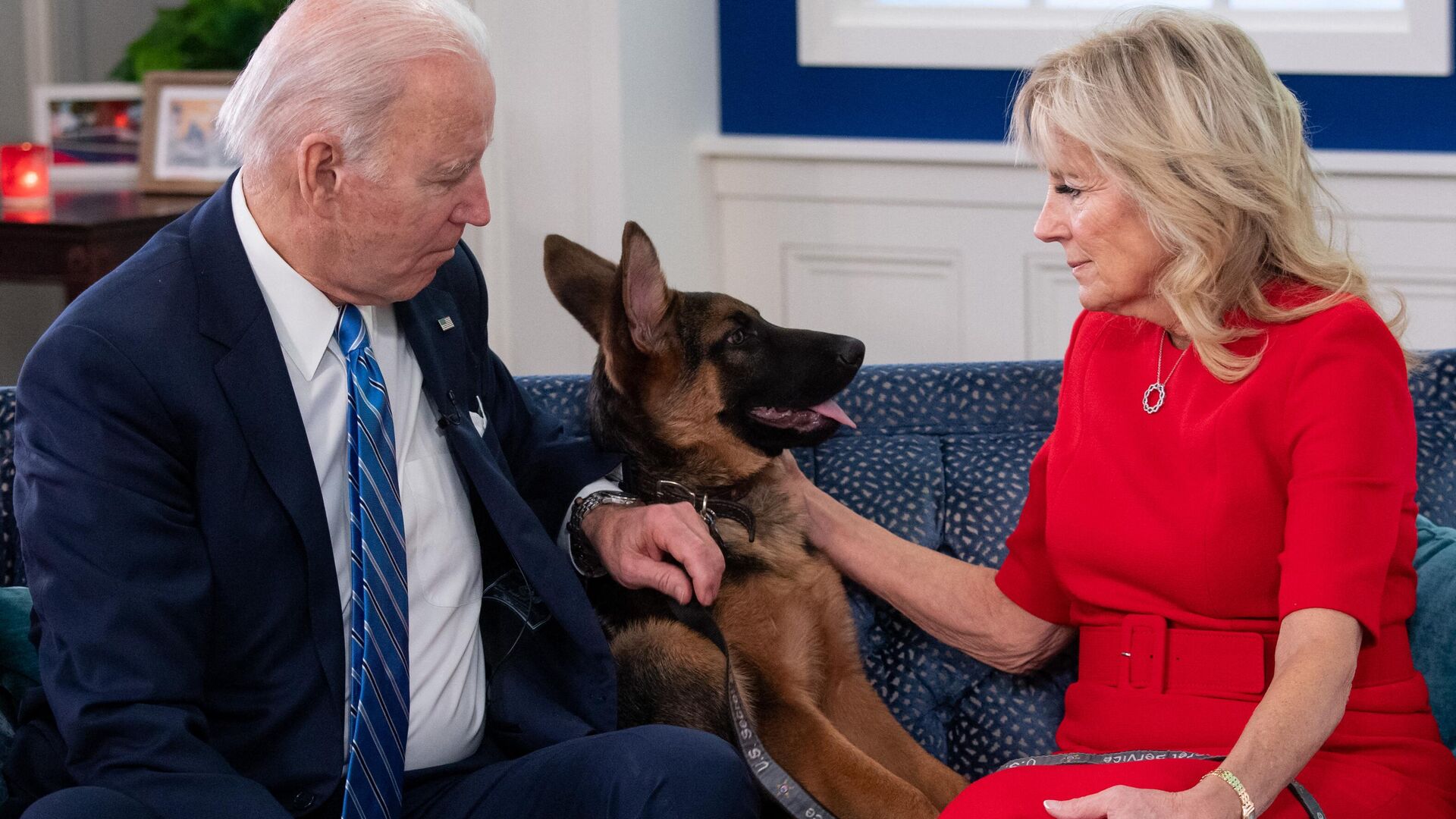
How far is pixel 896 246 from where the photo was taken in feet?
12.8

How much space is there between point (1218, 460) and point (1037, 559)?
39 cm

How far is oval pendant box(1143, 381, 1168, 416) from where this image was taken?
1773 mm

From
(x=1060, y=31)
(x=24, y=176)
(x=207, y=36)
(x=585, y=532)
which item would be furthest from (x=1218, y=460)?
(x=207, y=36)

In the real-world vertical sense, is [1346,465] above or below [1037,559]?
above

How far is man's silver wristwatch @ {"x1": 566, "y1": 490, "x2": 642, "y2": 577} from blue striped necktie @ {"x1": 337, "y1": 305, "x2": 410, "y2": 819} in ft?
1.23

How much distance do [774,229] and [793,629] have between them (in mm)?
2102

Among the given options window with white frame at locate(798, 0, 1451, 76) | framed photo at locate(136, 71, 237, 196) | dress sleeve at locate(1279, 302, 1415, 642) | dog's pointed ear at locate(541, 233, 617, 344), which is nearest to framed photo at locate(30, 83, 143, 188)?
framed photo at locate(136, 71, 237, 196)

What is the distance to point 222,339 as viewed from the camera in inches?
63.7

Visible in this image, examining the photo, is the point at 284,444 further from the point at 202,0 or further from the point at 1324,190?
the point at 202,0

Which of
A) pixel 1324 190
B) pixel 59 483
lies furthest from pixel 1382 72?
pixel 59 483

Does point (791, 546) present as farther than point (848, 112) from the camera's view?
No

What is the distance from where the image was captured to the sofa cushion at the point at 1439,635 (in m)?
1.80

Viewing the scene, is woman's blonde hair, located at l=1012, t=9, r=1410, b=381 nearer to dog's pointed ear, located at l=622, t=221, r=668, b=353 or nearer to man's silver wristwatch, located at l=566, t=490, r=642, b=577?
dog's pointed ear, located at l=622, t=221, r=668, b=353

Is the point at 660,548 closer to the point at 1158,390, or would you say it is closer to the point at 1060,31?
the point at 1158,390
